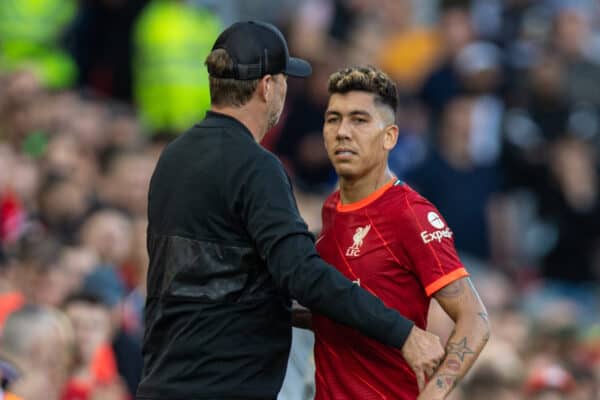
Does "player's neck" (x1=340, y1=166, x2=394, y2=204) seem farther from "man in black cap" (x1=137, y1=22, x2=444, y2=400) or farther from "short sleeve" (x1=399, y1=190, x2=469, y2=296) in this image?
"man in black cap" (x1=137, y1=22, x2=444, y2=400)

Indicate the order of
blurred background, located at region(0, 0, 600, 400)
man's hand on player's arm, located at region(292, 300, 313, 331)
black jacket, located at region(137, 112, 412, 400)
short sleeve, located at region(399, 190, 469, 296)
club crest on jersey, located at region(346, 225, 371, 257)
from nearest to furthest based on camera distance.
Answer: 1. black jacket, located at region(137, 112, 412, 400)
2. short sleeve, located at region(399, 190, 469, 296)
3. club crest on jersey, located at region(346, 225, 371, 257)
4. man's hand on player's arm, located at region(292, 300, 313, 331)
5. blurred background, located at region(0, 0, 600, 400)

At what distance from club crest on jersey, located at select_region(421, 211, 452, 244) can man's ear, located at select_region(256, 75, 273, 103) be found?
77cm

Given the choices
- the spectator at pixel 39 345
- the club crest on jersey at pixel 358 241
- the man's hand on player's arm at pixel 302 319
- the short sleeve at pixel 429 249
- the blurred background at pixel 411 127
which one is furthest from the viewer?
the blurred background at pixel 411 127

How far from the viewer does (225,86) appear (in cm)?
570

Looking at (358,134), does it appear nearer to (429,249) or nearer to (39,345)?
(429,249)

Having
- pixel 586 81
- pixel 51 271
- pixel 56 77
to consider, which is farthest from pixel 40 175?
pixel 586 81

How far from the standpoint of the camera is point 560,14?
15336 millimetres

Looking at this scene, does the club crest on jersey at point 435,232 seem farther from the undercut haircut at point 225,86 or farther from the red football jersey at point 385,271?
the undercut haircut at point 225,86

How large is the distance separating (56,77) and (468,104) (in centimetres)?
377

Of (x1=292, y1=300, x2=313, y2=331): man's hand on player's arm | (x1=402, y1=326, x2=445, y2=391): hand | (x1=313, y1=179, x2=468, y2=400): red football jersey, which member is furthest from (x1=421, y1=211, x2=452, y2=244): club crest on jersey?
(x1=292, y1=300, x2=313, y2=331): man's hand on player's arm

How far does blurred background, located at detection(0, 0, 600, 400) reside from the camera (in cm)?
1044

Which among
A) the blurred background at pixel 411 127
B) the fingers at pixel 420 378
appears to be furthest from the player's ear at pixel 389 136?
the blurred background at pixel 411 127

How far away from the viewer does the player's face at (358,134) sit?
19.2ft

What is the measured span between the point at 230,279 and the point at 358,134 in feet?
2.63
